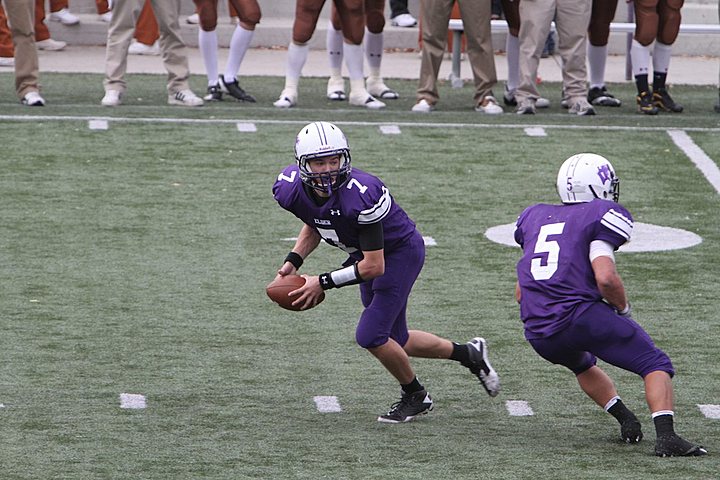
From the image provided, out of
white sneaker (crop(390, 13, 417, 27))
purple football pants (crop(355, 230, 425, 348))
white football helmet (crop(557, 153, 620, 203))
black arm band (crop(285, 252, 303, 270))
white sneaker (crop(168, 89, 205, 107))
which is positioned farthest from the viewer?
white sneaker (crop(390, 13, 417, 27))

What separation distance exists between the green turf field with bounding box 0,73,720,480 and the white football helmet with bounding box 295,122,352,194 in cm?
89

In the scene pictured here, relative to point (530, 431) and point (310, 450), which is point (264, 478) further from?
point (530, 431)

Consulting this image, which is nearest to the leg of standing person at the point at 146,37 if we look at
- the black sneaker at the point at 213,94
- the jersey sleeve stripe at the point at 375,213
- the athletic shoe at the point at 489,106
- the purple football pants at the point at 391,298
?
the black sneaker at the point at 213,94

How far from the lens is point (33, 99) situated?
11.8 metres

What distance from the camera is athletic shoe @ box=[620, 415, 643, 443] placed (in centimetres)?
534

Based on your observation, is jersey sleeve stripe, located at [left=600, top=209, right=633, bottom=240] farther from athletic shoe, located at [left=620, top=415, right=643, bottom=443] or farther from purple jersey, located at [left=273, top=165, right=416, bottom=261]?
purple jersey, located at [left=273, top=165, right=416, bottom=261]

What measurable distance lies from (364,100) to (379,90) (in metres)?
0.62

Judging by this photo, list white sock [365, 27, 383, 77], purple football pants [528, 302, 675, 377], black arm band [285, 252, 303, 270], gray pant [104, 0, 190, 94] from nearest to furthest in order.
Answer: purple football pants [528, 302, 675, 377]
black arm band [285, 252, 303, 270]
gray pant [104, 0, 190, 94]
white sock [365, 27, 383, 77]

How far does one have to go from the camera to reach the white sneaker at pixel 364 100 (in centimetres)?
1211

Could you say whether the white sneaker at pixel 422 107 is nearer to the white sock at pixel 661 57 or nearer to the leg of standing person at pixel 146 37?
the white sock at pixel 661 57

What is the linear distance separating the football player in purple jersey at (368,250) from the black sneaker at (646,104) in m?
6.49

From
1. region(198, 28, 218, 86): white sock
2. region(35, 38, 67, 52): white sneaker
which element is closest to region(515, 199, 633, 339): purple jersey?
region(198, 28, 218, 86): white sock

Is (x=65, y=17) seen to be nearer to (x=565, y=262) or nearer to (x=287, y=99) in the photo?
(x=287, y=99)

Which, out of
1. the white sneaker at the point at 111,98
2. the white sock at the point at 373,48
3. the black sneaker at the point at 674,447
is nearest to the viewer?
the black sneaker at the point at 674,447
